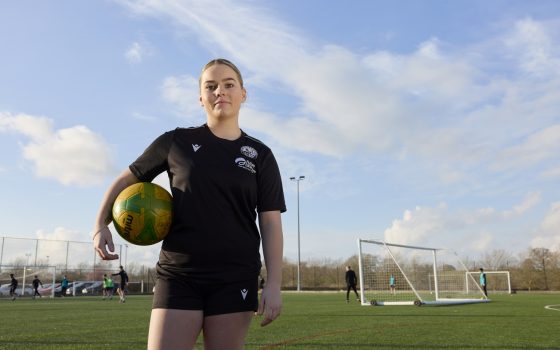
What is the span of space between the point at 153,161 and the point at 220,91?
536 mm

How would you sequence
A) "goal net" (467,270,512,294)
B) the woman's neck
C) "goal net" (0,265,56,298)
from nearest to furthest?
the woman's neck → "goal net" (0,265,56,298) → "goal net" (467,270,512,294)

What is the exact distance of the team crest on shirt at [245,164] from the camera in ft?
8.68

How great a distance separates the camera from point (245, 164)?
105 inches

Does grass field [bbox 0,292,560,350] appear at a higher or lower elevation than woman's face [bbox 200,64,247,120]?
lower

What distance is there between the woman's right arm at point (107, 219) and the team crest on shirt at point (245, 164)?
59cm

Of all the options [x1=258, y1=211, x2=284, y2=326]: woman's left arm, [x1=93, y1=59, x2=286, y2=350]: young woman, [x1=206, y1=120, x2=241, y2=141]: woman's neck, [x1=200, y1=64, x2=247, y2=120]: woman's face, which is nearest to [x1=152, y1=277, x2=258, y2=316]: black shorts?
[x1=93, y1=59, x2=286, y2=350]: young woman

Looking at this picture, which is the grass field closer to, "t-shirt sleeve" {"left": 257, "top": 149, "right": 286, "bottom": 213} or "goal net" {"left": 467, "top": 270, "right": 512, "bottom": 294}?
"t-shirt sleeve" {"left": 257, "top": 149, "right": 286, "bottom": 213}

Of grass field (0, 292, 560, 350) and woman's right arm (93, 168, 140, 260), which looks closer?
woman's right arm (93, 168, 140, 260)

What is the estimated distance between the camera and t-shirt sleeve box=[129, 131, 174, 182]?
2.71 meters

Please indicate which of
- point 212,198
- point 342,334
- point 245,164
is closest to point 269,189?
point 245,164

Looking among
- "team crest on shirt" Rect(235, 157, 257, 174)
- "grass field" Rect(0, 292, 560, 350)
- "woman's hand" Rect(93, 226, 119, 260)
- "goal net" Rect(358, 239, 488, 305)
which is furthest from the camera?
"goal net" Rect(358, 239, 488, 305)

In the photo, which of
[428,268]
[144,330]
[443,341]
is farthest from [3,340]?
[428,268]

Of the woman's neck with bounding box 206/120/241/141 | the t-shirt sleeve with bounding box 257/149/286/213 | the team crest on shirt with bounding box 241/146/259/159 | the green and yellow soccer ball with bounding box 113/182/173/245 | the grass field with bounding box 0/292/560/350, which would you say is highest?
the woman's neck with bounding box 206/120/241/141

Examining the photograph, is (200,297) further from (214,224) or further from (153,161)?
(153,161)
